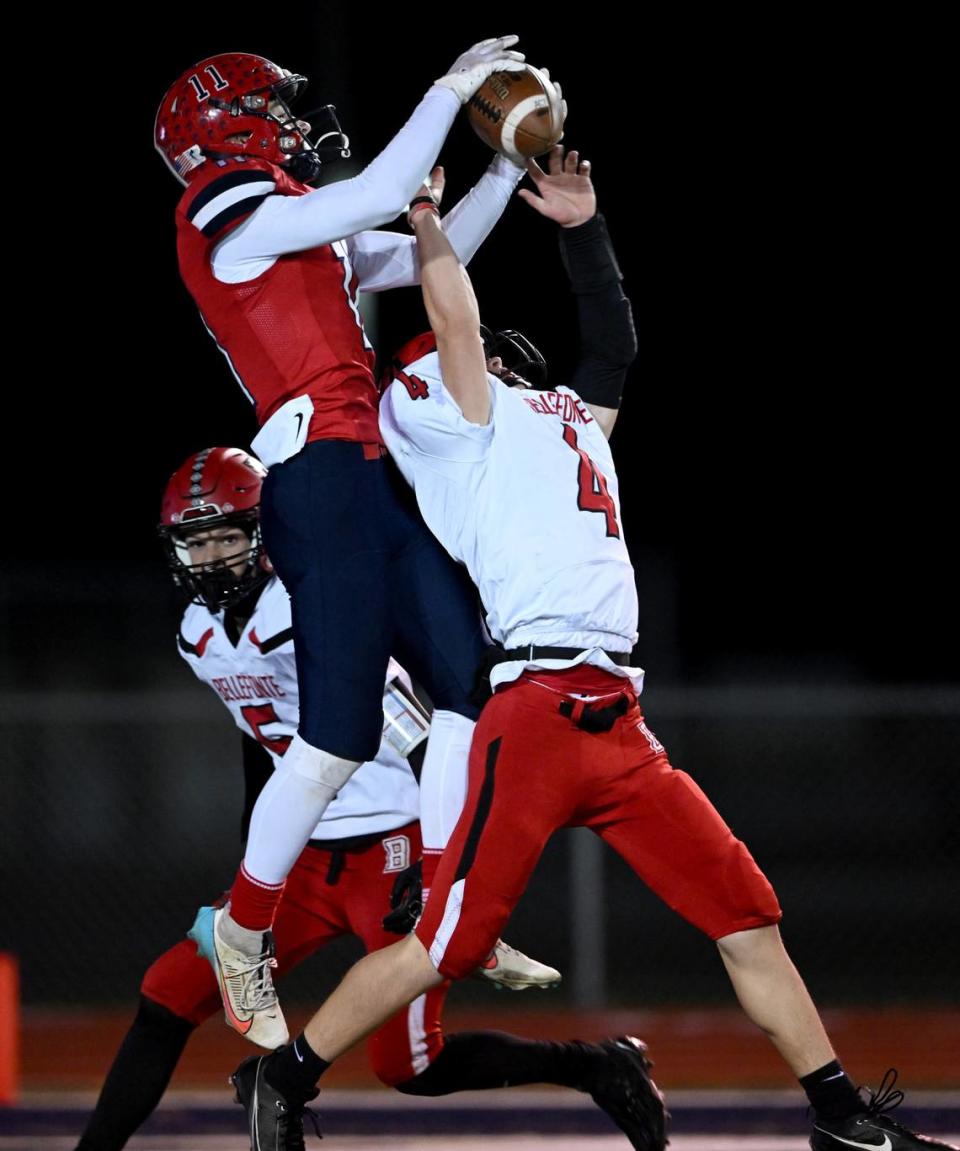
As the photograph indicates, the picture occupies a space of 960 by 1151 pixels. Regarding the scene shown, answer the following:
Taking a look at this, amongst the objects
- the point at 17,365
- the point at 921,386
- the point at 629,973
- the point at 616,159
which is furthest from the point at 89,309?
the point at 629,973

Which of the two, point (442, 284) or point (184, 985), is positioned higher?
point (442, 284)

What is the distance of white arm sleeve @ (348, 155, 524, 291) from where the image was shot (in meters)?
4.53

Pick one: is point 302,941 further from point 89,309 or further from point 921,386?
point 921,386

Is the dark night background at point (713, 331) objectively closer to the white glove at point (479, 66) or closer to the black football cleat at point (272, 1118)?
the white glove at point (479, 66)

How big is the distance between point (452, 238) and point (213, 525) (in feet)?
3.38

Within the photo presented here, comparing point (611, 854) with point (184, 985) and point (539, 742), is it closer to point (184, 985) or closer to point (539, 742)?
point (184, 985)

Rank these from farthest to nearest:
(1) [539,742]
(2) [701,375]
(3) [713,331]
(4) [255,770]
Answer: (2) [701,375] → (3) [713,331] → (4) [255,770] → (1) [539,742]

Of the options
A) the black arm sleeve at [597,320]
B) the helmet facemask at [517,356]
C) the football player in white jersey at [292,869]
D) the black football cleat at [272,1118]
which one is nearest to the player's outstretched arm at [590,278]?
the black arm sleeve at [597,320]

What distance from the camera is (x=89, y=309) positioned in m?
17.2

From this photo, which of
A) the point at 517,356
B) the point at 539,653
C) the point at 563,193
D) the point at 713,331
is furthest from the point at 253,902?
the point at 713,331

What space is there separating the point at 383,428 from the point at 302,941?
150cm

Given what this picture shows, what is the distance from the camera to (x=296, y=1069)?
414 centimetres

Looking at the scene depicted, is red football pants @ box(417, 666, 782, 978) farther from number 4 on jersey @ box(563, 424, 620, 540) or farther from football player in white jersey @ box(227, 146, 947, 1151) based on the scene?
number 4 on jersey @ box(563, 424, 620, 540)

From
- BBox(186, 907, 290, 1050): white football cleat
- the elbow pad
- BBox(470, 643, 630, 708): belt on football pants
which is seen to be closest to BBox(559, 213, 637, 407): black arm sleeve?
the elbow pad
